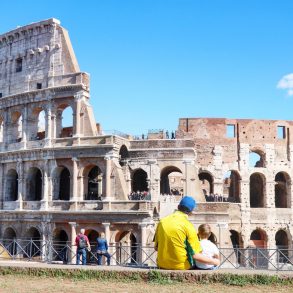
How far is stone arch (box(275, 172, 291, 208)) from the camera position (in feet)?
105

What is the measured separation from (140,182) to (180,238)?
2360 cm

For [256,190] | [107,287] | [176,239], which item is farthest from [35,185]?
[176,239]

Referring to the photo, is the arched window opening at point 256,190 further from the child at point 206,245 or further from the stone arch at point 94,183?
the child at point 206,245

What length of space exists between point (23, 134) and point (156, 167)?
9.26 metres

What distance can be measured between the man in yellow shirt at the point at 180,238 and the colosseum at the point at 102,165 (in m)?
17.4

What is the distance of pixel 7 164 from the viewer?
3127 centimetres

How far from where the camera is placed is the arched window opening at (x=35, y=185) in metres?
30.3

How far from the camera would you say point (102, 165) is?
89.9 ft

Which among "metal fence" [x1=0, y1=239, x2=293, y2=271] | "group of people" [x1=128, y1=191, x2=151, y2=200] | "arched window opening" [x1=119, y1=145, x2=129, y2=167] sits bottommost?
"metal fence" [x1=0, y1=239, x2=293, y2=271]

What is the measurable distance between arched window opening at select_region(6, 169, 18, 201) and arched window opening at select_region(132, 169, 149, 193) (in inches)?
322

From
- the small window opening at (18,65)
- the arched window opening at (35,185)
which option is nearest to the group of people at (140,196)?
the arched window opening at (35,185)

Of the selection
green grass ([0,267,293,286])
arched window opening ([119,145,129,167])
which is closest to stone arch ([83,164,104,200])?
arched window opening ([119,145,129,167])

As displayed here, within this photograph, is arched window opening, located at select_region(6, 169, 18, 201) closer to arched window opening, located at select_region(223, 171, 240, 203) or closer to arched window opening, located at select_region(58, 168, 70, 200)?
arched window opening, located at select_region(58, 168, 70, 200)

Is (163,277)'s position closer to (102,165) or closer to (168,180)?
(102,165)
